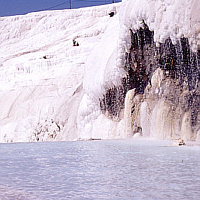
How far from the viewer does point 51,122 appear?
19.7 m

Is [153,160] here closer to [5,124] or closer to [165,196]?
[165,196]

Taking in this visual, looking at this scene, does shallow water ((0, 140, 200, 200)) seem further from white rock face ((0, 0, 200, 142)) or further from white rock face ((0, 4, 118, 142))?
white rock face ((0, 4, 118, 142))

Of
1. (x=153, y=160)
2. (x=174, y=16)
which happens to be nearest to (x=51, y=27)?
(x=174, y=16)

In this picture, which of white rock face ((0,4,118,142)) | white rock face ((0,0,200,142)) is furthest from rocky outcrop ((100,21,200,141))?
white rock face ((0,4,118,142))

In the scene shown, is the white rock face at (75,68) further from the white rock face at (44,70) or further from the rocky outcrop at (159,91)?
the rocky outcrop at (159,91)

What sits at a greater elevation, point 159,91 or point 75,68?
point 75,68

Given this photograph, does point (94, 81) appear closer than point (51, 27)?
Yes

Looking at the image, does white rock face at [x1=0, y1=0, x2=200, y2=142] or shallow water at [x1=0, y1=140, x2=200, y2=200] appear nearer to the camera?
shallow water at [x1=0, y1=140, x2=200, y2=200]

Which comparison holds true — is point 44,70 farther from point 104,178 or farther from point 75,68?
point 104,178

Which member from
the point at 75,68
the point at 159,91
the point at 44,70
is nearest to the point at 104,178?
the point at 159,91

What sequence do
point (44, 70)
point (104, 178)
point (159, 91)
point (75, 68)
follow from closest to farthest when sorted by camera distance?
point (104, 178) < point (159, 91) < point (75, 68) < point (44, 70)

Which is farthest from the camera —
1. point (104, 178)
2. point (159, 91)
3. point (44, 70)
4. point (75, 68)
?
point (44, 70)

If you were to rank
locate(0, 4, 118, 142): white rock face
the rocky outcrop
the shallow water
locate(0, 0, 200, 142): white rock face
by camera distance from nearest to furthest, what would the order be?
the shallow water, the rocky outcrop, locate(0, 0, 200, 142): white rock face, locate(0, 4, 118, 142): white rock face

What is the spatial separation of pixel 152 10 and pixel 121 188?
329 inches
